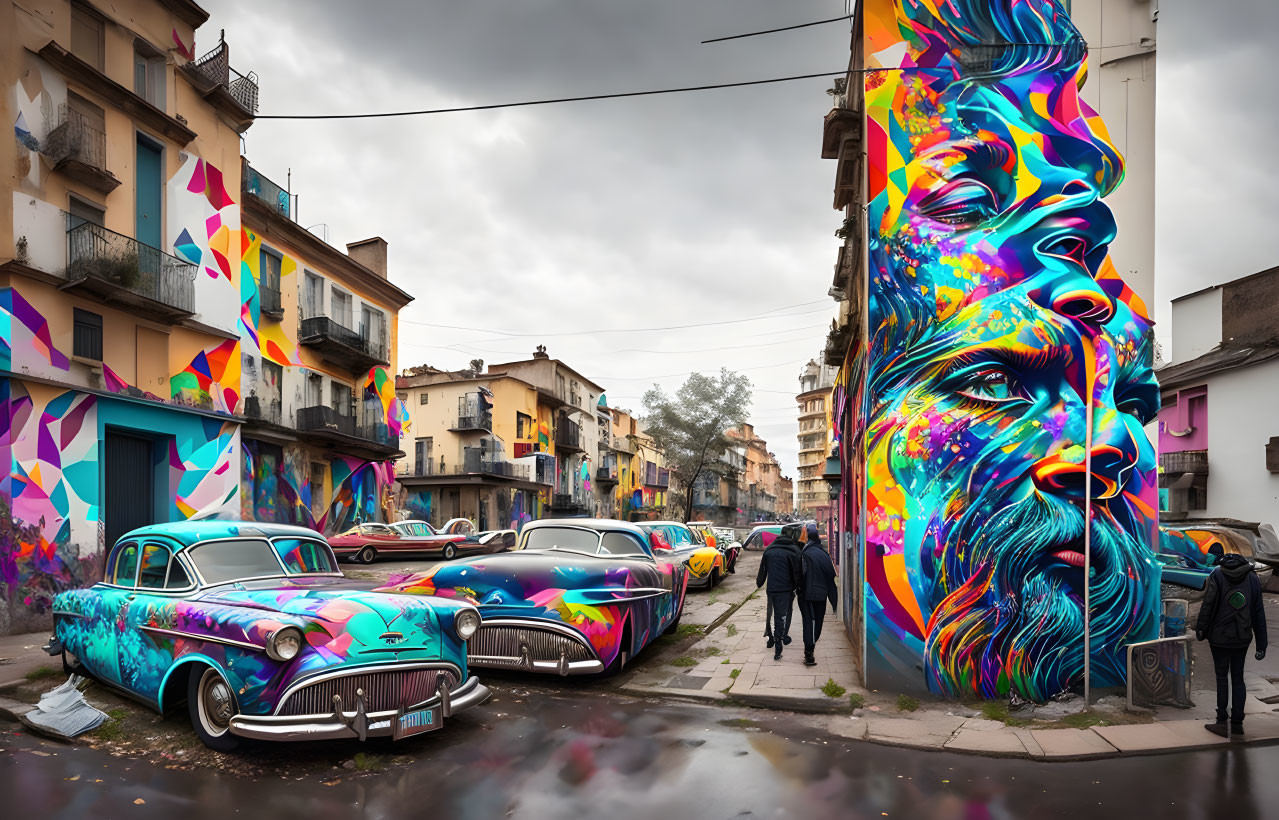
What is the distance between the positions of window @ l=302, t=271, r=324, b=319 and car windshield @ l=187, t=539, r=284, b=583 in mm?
20481

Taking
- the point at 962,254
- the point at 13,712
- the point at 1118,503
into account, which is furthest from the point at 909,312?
the point at 13,712

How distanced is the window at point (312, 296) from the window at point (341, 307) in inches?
24.4

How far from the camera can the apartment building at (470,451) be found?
137 feet

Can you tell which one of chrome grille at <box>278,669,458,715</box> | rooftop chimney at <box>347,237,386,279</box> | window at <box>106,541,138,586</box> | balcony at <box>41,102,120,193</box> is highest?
rooftop chimney at <box>347,237,386,279</box>

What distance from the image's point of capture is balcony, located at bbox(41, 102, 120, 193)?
13750 millimetres

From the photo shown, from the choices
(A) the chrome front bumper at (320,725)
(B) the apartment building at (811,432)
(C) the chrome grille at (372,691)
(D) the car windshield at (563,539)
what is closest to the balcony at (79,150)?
(D) the car windshield at (563,539)

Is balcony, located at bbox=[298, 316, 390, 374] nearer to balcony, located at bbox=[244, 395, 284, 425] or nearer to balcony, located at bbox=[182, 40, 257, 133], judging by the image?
balcony, located at bbox=[244, 395, 284, 425]

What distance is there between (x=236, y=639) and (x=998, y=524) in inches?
266

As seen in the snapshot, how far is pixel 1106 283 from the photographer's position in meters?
7.97

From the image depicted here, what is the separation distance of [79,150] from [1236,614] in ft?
59.1

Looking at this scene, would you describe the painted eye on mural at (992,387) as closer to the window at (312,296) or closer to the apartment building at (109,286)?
the apartment building at (109,286)

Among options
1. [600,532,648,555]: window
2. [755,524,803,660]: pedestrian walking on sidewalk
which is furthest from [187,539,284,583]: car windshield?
[755,524,803,660]: pedestrian walking on sidewalk

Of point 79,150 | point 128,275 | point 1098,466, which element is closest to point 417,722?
point 1098,466

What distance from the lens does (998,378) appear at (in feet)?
25.8
